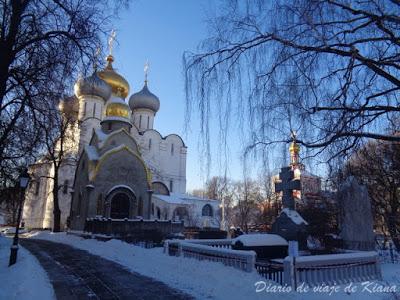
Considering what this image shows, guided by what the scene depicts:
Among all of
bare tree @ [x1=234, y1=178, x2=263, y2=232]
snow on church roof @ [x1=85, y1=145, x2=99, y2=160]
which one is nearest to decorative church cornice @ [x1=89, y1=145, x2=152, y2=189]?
snow on church roof @ [x1=85, y1=145, x2=99, y2=160]

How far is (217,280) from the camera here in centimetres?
877

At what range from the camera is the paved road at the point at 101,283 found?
8117mm

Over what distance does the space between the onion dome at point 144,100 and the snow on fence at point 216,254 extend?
37587 millimetres

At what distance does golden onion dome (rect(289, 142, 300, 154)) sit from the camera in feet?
→ 19.0

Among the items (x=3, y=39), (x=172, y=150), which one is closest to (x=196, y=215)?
(x=172, y=150)

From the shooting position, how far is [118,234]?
2381 centimetres

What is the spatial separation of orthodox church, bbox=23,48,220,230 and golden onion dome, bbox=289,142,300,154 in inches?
179

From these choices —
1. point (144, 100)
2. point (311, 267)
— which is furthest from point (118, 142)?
point (311, 267)

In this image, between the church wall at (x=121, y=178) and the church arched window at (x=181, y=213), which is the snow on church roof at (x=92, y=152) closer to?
the church wall at (x=121, y=178)

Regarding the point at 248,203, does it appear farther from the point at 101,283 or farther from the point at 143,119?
→ the point at 101,283

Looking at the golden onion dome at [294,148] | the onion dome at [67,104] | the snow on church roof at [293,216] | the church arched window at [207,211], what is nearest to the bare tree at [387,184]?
the snow on church roof at [293,216]

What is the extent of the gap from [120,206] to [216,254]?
68.0ft

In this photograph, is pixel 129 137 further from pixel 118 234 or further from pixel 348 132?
pixel 348 132

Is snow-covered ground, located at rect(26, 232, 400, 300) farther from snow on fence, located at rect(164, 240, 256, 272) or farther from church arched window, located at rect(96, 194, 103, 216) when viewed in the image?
church arched window, located at rect(96, 194, 103, 216)
